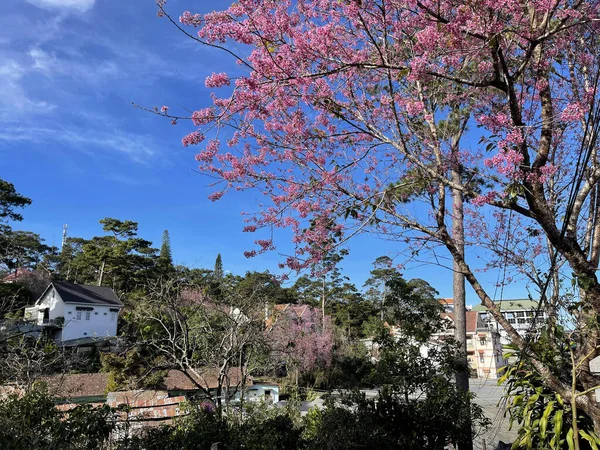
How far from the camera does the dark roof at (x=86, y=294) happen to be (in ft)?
74.0

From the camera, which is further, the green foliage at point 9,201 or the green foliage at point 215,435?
the green foliage at point 9,201

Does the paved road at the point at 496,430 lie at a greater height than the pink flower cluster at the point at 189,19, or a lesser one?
lesser

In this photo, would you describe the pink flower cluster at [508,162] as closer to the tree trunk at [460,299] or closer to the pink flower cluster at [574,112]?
the pink flower cluster at [574,112]

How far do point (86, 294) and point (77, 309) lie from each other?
45.5 inches

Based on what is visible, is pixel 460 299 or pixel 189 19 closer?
pixel 189 19

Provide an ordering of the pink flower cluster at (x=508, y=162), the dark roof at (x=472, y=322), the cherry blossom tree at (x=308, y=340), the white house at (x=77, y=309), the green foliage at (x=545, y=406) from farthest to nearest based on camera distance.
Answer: the dark roof at (x=472, y=322) → the white house at (x=77, y=309) → the cherry blossom tree at (x=308, y=340) → the green foliage at (x=545, y=406) → the pink flower cluster at (x=508, y=162)

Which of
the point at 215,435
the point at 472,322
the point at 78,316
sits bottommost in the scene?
the point at 215,435

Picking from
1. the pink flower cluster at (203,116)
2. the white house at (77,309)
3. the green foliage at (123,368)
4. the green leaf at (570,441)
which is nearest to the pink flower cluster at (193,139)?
the pink flower cluster at (203,116)

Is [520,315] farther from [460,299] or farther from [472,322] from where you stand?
[472,322]

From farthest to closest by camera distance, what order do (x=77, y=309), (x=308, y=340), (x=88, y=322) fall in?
(x=88, y=322) < (x=77, y=309) < (x=308, y=340)

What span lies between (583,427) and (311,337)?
17.4m

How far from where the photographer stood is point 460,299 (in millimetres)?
6395

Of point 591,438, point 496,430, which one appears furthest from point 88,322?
point 591,438

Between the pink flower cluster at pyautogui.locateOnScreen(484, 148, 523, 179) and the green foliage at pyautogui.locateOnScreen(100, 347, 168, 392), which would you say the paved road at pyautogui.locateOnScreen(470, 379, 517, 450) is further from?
the green foliage at pyautogui.locateOnScreen(100, 347, 168, 392)
